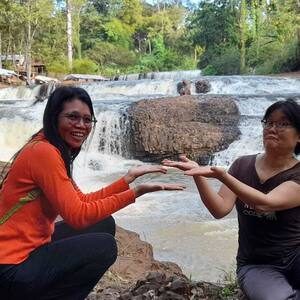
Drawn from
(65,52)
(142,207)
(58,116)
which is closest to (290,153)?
(58,116)

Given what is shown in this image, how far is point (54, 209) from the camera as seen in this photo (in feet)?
6.85

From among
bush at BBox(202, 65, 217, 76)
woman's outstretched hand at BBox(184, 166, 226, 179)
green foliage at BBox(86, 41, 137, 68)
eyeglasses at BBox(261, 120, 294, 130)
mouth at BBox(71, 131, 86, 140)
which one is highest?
green foliage at BBox(86, 41, 137, 68)

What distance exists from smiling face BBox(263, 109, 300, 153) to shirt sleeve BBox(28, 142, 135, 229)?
0.76 metres

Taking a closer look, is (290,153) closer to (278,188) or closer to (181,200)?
(278,188)

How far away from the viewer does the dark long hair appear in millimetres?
2084

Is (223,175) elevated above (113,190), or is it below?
above

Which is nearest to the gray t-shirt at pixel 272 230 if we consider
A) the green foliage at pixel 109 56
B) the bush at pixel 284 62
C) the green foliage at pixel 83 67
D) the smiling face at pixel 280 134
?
the smiling face at pixel 280 134

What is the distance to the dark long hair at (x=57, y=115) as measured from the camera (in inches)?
82.0

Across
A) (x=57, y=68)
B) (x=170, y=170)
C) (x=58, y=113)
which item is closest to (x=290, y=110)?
(x=58, y=113)

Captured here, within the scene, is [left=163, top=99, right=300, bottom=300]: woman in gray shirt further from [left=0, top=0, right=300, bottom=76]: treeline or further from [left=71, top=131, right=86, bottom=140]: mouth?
[left=0, top=0, right=300, bottom=76]: treeline

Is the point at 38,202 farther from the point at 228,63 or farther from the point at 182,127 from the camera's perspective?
the point at 228,63

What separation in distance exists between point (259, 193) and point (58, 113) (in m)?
0.92

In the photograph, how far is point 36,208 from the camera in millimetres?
2051

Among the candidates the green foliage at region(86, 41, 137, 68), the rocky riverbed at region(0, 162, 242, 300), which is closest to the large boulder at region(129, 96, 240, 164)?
the rocky riverbed at region(0, 162, 242, 300)
